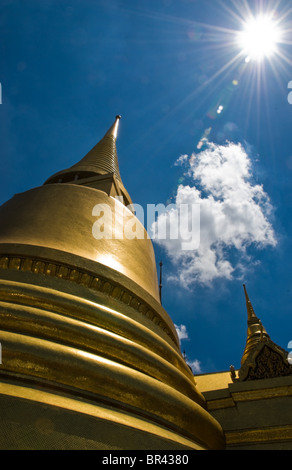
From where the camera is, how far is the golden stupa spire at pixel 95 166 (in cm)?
1055

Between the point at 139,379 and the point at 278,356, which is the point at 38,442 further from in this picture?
the point at 278,356

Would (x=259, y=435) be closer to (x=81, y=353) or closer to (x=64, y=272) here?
(x=81, y=353)

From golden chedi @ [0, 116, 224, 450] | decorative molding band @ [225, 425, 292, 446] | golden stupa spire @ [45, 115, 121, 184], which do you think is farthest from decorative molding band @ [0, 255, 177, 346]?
golden stupa spire @ [45, 115, 121, 184]

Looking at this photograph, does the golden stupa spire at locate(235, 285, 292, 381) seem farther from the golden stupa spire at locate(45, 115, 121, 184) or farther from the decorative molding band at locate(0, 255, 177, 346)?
the golden stupa spire at locate(45, 115, 121, 184)

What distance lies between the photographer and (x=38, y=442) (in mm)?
2473

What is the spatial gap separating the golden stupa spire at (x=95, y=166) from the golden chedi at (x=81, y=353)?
455cm

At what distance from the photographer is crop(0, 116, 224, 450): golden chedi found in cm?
264

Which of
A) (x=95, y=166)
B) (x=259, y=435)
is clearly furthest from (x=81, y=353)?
(x=95, y=166)

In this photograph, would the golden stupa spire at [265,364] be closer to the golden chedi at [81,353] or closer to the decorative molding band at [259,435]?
the decorative molding band at [259,435]

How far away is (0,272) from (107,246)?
200 cm

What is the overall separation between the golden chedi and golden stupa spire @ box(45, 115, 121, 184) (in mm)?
4553

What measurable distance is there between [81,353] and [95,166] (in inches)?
340
